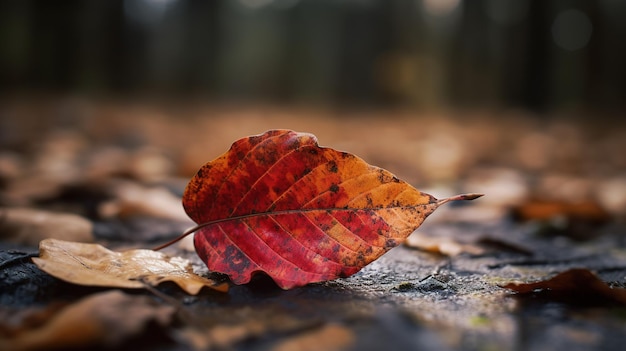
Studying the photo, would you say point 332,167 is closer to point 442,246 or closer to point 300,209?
point 300,209

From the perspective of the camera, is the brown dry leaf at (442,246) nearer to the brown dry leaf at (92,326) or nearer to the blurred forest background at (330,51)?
the brown dry leaf at (92,326)

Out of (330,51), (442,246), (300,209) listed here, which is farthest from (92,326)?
(330,51)

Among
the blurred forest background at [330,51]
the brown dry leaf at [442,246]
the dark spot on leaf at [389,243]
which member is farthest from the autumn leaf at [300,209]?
the blurred forest background at [330,51]

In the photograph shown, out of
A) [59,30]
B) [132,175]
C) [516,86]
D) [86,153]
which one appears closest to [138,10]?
[59,30]

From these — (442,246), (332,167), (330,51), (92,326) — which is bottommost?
(442,246)

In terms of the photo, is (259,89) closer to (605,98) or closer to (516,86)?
(516,86)

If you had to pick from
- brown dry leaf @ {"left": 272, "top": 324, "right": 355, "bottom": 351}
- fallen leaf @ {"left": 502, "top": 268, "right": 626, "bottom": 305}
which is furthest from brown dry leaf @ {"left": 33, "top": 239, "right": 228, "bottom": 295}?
fallen leaf @ {"left": 502, "top": 268, "right": 626, "bottom": 305}
